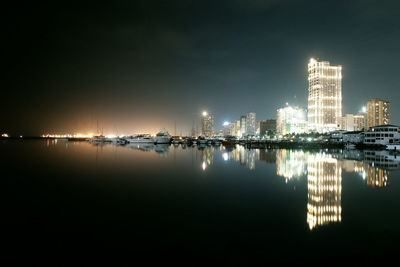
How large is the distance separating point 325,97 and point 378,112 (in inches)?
2037

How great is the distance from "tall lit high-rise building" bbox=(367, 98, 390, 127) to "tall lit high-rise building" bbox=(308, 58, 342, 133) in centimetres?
4013

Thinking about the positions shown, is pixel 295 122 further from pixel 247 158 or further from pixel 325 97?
pixel 247 158

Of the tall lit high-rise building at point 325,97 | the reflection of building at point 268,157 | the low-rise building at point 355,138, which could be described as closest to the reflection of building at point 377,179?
the reflection of building at point 268,157

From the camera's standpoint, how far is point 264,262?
8070mm

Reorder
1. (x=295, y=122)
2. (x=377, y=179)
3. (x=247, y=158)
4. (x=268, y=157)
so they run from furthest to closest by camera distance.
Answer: (x=295, y=122), (x=268, y=157), (x=247, y=158), (x=377, y=179)

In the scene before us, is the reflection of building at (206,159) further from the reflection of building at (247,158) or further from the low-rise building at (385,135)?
the low-rise building at (385,135)

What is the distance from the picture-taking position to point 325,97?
514 feet

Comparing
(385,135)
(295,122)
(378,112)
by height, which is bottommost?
(385,135)

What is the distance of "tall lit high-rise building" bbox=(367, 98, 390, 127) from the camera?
179250 millimetres

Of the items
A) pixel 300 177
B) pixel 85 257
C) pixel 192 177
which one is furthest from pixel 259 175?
pixel 85 257

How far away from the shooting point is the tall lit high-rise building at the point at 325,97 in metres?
154

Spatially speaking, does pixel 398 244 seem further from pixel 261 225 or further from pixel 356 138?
pixel 356 138

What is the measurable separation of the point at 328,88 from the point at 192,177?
15603cm

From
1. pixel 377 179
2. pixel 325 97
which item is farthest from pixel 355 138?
pixel 377 179
